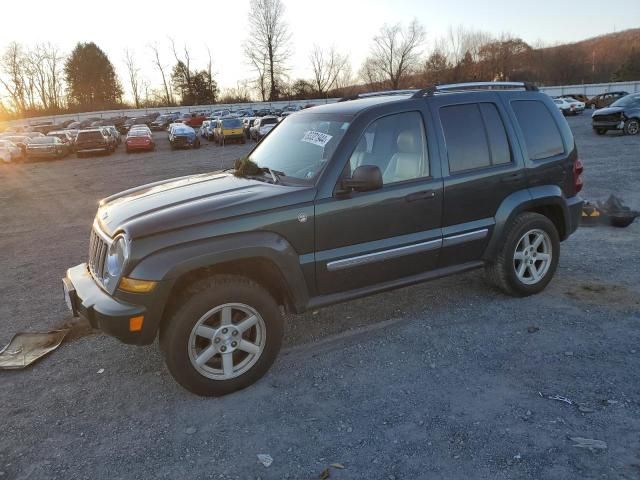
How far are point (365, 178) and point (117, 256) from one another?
5.83 ft

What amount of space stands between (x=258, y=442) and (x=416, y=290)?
270 cm

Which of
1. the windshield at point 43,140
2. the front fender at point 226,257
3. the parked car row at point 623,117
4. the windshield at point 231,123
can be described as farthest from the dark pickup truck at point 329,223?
the windshield at point 231,123

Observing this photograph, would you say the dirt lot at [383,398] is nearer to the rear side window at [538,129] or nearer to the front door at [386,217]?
the front door at [386,217]

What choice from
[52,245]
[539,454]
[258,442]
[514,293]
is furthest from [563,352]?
[52,245]

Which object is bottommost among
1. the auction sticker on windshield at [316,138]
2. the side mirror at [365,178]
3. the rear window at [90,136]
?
the side mirror at [365,178]

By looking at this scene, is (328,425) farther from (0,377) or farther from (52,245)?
(52,245)

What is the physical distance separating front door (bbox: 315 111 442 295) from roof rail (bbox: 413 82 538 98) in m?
0.29

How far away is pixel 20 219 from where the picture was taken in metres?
10.9

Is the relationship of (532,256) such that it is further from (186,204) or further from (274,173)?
(186,204)

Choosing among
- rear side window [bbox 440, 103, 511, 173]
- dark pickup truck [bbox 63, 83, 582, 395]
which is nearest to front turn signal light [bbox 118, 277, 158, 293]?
dark pickup truck [bbox 63, 83, 582, 395]

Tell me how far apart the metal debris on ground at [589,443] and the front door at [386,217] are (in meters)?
1.70

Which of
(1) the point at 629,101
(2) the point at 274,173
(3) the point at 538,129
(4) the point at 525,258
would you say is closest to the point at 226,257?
(2) the point at 274,173

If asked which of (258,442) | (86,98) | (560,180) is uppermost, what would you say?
(86,98)

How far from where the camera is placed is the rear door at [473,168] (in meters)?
4.16
